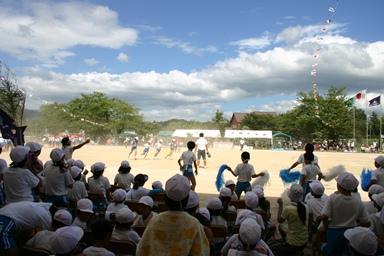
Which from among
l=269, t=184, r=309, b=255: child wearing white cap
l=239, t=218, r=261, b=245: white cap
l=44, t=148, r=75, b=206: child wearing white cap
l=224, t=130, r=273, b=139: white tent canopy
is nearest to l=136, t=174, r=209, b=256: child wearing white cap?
l=239, t=218, r=261, b=245: white cap

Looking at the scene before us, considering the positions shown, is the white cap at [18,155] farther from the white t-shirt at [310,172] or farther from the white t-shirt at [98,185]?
the white t-shirt at [310,172]

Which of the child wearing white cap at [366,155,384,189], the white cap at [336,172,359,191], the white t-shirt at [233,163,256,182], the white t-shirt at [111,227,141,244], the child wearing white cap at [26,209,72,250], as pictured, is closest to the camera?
the child wearing white cap at [26,209,72,250]

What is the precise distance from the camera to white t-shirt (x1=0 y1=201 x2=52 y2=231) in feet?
9.95

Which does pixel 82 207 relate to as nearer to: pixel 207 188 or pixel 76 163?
pixel 76 163

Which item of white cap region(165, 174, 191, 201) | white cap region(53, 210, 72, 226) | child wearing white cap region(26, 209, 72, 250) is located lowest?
child wearing white cap region(26, 209, 72, 250)

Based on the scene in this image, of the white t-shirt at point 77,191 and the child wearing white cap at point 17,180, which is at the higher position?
the child wearing white cap at point 17,180

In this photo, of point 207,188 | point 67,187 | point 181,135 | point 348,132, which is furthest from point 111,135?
point 67,187

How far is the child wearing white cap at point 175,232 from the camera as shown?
2.22 meters

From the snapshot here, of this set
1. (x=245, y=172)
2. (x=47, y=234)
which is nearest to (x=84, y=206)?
(x=47, y=234)

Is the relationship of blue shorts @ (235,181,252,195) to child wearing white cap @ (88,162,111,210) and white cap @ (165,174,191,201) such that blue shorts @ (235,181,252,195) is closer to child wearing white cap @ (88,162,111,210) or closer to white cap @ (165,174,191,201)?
child wearing white cap @ (88,162,111,210)

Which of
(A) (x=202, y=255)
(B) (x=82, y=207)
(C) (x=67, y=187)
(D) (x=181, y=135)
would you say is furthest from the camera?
(D) (x=181, y=135)

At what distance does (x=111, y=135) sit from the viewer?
230ft

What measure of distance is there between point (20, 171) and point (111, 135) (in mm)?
67349

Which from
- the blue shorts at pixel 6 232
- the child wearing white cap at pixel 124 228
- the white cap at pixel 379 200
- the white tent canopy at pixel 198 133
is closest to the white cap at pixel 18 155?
the blue shorts at pixel 6 232
